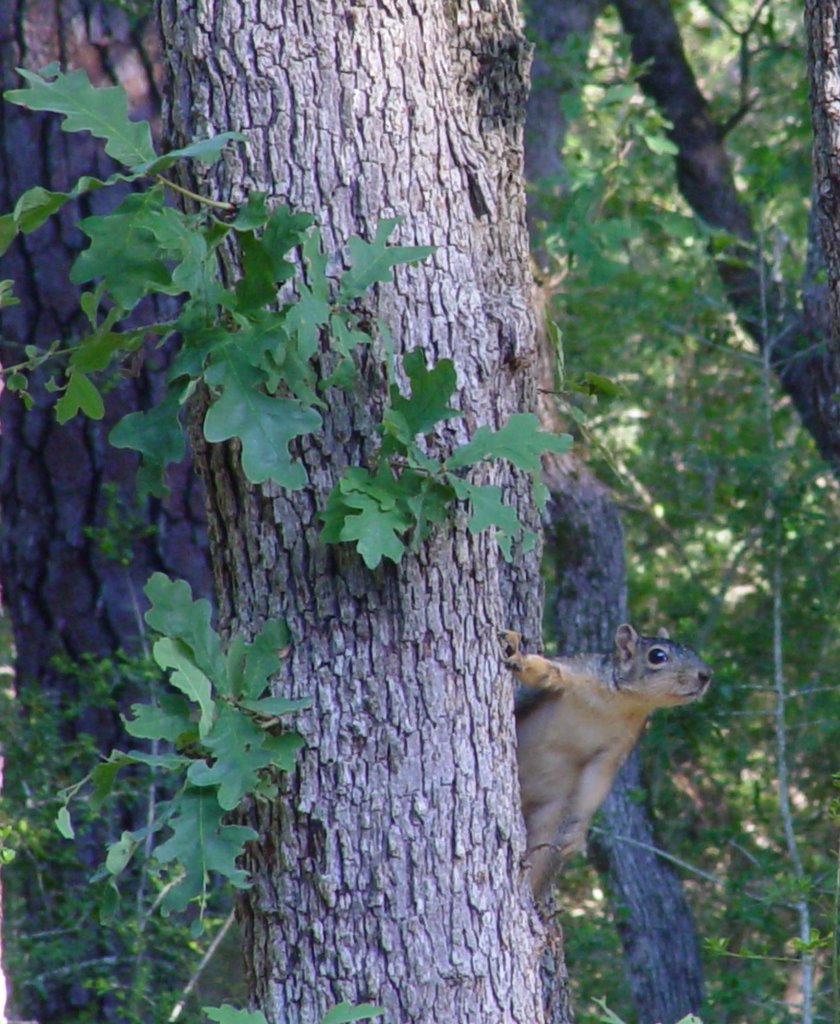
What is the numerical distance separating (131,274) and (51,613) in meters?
3.55

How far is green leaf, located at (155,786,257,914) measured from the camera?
10.0 feet

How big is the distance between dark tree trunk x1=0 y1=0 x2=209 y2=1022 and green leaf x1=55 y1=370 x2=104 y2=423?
2740 millimetres

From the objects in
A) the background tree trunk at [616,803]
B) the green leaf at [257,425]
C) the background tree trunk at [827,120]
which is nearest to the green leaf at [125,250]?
the green leaf at [257,425]

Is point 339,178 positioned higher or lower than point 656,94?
lower

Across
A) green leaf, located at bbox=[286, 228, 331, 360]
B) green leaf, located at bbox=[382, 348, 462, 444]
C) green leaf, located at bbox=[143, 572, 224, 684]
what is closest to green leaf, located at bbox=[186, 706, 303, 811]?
green leaf, located at bbox=[143, 572, 224, 684]

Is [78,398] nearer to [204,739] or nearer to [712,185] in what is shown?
[204,739]

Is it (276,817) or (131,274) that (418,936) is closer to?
(276,817)

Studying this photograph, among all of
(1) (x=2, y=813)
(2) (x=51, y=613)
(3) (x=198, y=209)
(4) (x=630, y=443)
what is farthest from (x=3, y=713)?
(4) (x=630, y=443)

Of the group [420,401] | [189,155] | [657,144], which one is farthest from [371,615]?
[657,144]

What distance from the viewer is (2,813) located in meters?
5.45

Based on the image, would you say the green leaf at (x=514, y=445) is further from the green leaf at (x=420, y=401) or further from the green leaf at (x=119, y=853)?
the green leaf at (x=119, y=853)

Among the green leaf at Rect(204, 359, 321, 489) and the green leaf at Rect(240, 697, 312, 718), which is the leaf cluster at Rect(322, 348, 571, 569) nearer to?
the green leaf at Rect(204, 359, 321, 489)

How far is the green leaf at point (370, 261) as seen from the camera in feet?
10.5

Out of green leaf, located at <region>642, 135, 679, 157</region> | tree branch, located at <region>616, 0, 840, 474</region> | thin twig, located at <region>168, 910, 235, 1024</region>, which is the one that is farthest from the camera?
tree branch, located at <region>616, 0, 840, 474</region>
